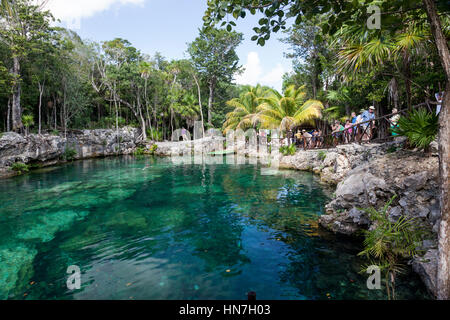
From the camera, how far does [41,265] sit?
530cm

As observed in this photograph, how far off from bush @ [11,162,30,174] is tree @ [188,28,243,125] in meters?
23.2

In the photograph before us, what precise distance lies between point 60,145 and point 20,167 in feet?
20.8

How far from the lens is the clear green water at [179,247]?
4266mm

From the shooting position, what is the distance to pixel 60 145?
79.4 feet

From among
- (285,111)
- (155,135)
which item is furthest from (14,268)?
(155,135)

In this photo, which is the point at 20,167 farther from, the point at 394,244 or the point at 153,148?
the point at 394,244

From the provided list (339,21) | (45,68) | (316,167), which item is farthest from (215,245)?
(45,68)

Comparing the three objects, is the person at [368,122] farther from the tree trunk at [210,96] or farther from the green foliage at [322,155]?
the tree trunk at [210,96]

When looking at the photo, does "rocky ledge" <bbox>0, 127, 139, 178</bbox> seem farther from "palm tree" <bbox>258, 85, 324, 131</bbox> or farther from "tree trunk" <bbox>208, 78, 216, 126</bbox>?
"palm tree" <bbox>258, 85, 324, 131</bbox>

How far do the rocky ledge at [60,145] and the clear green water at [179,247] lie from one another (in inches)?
401

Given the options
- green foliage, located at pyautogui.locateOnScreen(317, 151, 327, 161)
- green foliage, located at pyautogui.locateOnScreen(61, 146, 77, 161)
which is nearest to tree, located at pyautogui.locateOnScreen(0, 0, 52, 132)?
green foliage, located at pyautogui.locateOnScreen(61, 146, 77, 161)

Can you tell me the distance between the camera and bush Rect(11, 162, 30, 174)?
59.3 ft

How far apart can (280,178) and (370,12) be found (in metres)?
11.6
